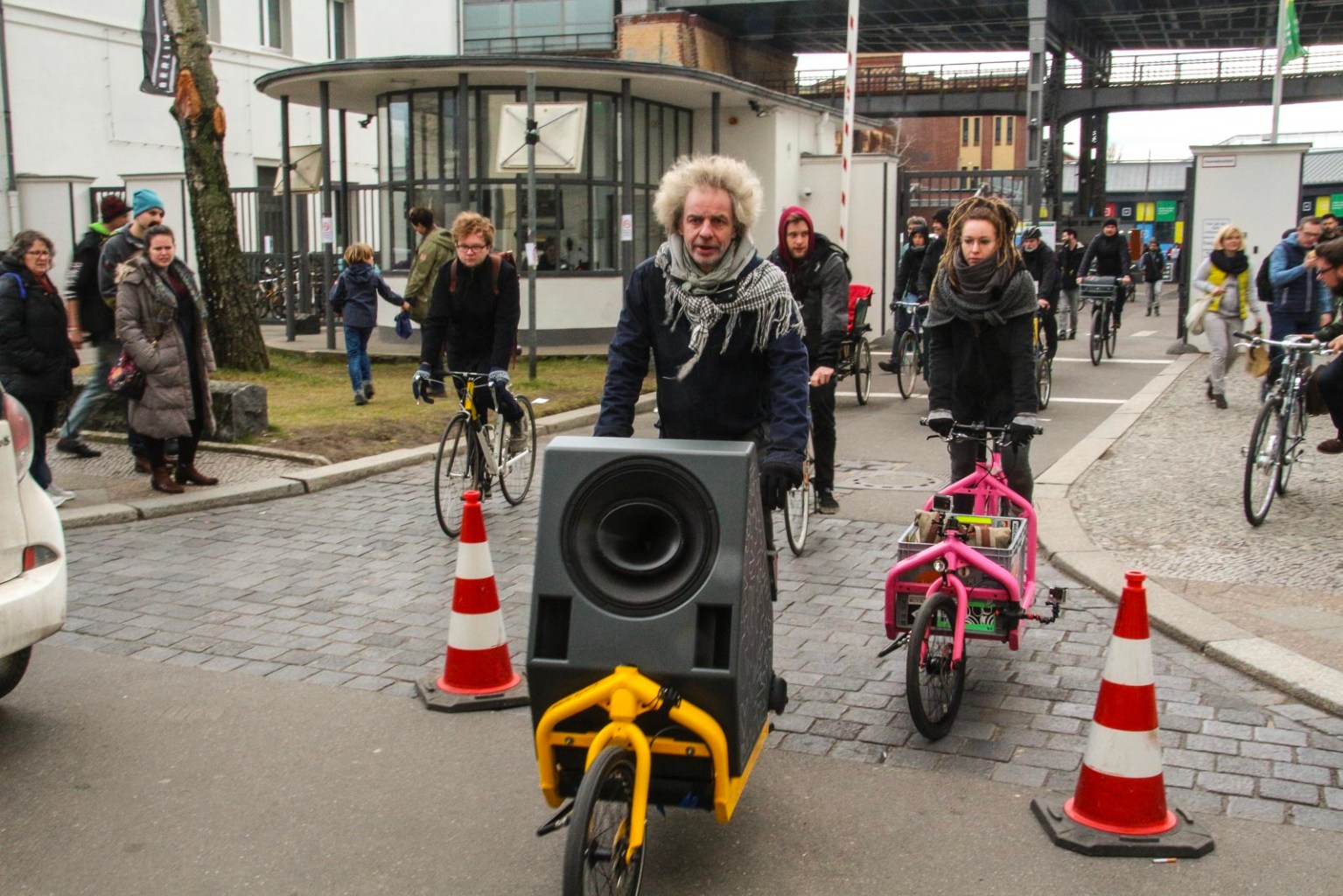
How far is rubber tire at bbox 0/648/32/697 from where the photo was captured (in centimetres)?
493

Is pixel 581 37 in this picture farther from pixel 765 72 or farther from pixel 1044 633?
pixel 1044 633

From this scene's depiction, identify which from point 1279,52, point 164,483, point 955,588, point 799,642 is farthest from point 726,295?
point 1279,52

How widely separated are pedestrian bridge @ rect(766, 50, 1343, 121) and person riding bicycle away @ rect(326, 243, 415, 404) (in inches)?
1401

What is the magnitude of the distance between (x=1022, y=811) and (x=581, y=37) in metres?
36.8

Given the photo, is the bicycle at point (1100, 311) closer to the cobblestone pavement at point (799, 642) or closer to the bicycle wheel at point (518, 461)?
the cobblestone pavement at point (799, 642)

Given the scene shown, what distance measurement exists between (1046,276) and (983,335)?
923cm

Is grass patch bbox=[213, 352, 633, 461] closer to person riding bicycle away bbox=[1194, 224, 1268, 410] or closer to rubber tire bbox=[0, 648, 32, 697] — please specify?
rubber tire bbox=[0, 648, 32, 697]

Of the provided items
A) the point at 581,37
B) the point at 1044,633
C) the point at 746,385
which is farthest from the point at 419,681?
the point at 581,37

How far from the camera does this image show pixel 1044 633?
19.3ft

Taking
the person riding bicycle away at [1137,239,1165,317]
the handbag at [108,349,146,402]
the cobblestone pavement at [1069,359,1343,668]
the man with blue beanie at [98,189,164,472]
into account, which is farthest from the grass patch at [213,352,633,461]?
the person riding bicycle away at [1137,239,1165,317]

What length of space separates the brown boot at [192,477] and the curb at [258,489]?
0.10 metres

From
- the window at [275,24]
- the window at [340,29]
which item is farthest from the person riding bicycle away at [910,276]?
the window at [340,29]

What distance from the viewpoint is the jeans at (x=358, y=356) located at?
1304 cm

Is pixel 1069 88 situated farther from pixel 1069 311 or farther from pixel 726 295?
pixel 726 295
